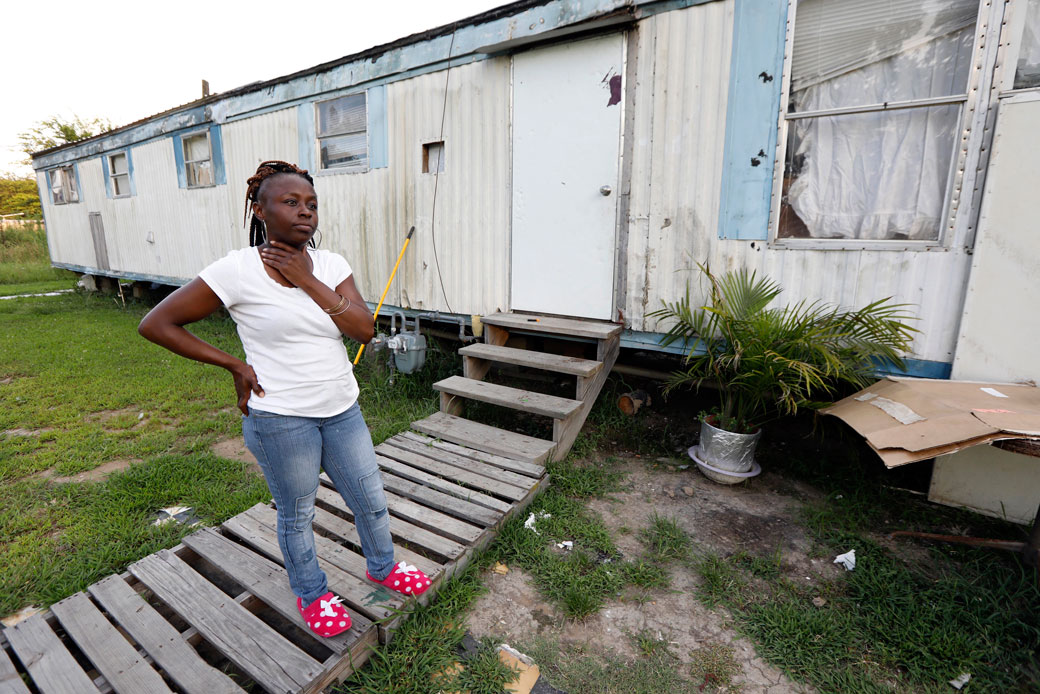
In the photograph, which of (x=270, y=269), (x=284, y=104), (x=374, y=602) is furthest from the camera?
(x=284, y=104)

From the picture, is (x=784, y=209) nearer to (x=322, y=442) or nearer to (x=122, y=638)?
(x=322, y=442)

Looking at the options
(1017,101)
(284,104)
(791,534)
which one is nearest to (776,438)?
(791,534)

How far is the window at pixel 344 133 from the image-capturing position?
18.7 feet

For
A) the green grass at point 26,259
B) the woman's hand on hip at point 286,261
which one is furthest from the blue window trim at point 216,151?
the green grass at point 26,259

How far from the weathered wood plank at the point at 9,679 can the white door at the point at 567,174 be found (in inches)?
148

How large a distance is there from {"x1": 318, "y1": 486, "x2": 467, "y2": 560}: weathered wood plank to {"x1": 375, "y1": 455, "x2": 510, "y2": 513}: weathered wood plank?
20 cm

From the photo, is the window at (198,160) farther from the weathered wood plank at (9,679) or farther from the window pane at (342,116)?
the weathered wood plank at (9,679)

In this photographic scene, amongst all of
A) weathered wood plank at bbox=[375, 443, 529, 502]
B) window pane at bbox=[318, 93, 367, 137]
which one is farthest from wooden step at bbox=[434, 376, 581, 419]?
window pane at bbox=[318, 93, 367, 137]

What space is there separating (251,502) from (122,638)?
3.82 ft

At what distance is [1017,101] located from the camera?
8.73 feet

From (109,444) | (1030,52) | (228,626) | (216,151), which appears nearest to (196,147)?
(216,151)

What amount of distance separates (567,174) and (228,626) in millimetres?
3761

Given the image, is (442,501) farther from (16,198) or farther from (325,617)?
(16,198)

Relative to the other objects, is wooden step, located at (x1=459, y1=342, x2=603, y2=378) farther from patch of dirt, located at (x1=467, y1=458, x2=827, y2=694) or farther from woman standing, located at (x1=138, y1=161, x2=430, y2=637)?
woman standing, located at (x1=138, y1=161, x2=430, y2=637)
